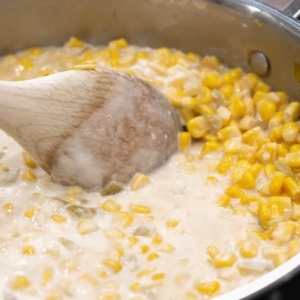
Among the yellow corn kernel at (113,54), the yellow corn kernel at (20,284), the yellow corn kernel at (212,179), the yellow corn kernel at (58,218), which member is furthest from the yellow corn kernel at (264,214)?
the yellow corn kernel at (113,54)

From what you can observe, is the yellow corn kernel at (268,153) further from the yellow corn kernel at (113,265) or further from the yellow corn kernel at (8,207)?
the yellow corn kernel at (8,207)

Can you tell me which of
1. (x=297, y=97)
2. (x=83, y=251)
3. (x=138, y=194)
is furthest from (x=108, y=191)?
(x=297, y=97)

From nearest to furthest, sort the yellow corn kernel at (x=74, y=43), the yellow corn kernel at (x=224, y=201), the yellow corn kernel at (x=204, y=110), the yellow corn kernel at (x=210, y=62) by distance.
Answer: the yellow corn kernel at (x=224, y=201), the yellow corn kernel at (x=204, y=110), the yellow corn kernel at (x=210, y=62), the yellow corn kernel at (x=74, y=43)

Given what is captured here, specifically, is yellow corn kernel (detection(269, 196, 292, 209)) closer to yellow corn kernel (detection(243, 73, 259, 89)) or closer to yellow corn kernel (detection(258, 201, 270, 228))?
yellow corn kernel (detection(258, 201, 270, 228))

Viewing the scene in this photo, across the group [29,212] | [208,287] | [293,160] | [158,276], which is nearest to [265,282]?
[208,287]

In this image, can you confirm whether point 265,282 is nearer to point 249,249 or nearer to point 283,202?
point 249,249

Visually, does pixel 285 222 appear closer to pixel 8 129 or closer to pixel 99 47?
pixel 8 129
